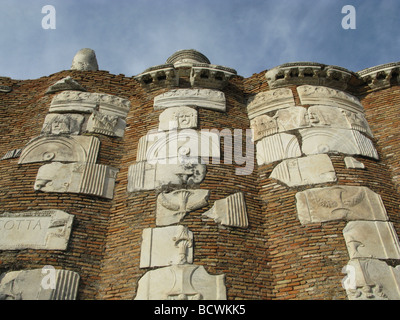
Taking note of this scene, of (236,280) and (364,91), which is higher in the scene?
(364,91)

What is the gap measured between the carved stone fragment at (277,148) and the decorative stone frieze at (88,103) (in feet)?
9.34

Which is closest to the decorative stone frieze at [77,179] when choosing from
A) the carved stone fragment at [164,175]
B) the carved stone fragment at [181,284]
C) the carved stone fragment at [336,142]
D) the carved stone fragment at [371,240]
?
the carved stone fragment at [164,175]

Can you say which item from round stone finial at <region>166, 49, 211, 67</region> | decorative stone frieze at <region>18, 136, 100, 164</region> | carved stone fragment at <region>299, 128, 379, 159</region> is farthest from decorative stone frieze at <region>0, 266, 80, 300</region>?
round stone finial at <region>166, 49, 211, 67</region>

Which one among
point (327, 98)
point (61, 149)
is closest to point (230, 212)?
point (61, 149)

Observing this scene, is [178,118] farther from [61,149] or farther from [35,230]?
[35,230]

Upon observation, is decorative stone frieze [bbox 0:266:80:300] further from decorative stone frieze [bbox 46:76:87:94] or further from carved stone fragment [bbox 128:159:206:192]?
decorative stone frieze [bbox 46:76:87:94]

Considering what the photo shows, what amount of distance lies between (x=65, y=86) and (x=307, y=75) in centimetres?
510

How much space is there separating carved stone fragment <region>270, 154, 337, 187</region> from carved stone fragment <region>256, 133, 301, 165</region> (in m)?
0.17

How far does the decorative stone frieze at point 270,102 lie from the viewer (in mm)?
7074

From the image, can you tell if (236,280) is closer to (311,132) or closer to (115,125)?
(311,132)

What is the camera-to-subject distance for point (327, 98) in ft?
23.2

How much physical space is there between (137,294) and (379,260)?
321 centimetres
